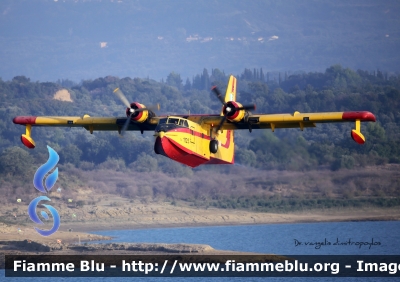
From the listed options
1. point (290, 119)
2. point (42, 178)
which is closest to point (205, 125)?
point (290, 119)

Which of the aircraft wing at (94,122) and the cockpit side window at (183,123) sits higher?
the cockpit side window at (183,123)

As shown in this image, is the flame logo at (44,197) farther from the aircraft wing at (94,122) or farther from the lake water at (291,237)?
the aircraft wing at (94,122)

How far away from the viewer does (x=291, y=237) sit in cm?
6175

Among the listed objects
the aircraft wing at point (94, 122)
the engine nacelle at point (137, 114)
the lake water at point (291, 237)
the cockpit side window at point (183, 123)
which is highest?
the engine nacelle at point (137, 114)

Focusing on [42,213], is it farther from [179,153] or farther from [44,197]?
[179,153]

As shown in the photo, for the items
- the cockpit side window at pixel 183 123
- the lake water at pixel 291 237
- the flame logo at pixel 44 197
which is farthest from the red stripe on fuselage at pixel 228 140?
the flame logo at pixel 44 197

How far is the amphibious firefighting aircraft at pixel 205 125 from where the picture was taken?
131ft

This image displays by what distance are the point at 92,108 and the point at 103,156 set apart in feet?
150

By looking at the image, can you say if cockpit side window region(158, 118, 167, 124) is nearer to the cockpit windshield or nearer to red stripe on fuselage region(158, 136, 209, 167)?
the cockpit windshield

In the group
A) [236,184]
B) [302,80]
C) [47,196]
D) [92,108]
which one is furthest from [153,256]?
[302,80]

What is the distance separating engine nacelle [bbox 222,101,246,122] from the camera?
41469 mm

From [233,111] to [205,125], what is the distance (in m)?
1.62

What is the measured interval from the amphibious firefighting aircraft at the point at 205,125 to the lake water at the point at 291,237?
847 centimetres

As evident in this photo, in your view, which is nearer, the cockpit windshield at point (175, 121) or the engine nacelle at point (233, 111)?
the cockpit windshield at point (175, 121)
